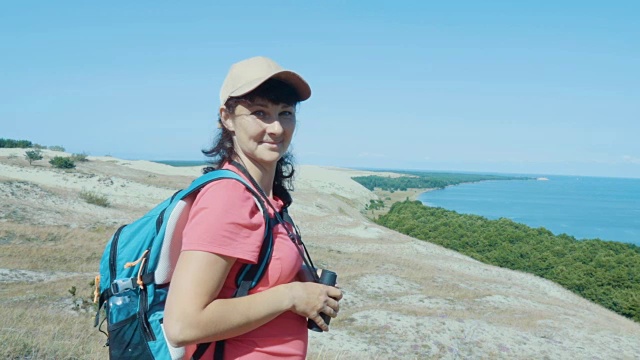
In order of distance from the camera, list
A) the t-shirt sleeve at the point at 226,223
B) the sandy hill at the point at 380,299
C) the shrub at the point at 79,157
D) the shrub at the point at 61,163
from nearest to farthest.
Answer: the t-shirt sleeve at the point at 226,223 → the sandy hill at the point at 380,299 → the shrub at the point at 61,163 → the shrub at the point at 79,157

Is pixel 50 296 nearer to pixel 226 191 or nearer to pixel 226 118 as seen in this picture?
pixel 226 118

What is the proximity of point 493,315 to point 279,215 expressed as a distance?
57.8ft

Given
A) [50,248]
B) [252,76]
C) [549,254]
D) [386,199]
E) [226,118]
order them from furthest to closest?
[386,199]
[549,254]
[50,248]
[226,118]
[252,76]

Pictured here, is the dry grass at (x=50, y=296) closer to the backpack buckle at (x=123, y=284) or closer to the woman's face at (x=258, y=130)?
the backpack buckle at (x=123, y=284)

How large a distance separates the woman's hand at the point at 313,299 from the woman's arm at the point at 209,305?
0.02 meters

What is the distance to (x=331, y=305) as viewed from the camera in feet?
6.84

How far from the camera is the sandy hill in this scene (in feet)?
40.1

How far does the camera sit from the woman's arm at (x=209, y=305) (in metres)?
1.74

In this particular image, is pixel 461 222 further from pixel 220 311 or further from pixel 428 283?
pixel 220 311

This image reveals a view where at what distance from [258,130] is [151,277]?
0.72 metres

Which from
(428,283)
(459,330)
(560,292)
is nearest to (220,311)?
(459,330)

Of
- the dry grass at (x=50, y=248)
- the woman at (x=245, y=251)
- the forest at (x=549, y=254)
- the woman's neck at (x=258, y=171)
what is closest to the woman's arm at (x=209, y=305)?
the woman at (x=245, y=251)

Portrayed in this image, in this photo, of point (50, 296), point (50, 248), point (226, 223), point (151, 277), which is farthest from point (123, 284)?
point (50, 248)

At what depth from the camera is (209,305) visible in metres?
1.78
